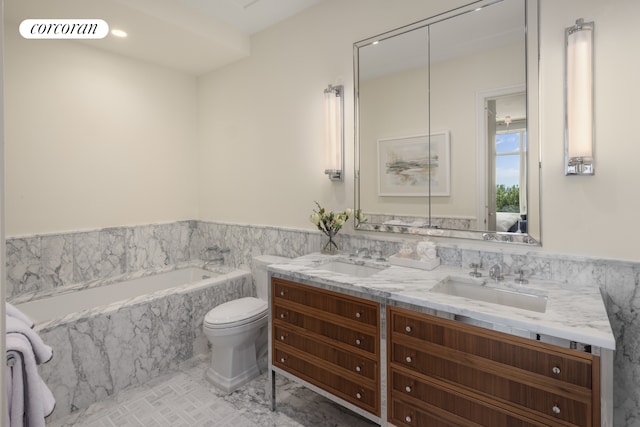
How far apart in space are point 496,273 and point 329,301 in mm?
891

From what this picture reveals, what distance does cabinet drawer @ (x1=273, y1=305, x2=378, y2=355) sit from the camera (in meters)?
1.74

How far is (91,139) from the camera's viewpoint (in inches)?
120

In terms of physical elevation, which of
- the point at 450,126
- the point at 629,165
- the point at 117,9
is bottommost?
the point at 629,165

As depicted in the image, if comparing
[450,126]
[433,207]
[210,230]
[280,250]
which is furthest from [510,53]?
[210,230]

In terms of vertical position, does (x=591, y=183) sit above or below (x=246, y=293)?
above

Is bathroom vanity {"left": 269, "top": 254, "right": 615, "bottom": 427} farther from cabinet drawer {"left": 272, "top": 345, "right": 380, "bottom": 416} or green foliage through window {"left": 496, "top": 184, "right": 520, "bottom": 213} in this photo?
green foliage through window {"left": 496, "top": 184, "right": 520, "bottom": 213}

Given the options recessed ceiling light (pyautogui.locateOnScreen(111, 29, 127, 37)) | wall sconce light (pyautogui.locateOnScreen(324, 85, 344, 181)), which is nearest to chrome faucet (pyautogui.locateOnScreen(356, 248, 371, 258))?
wall sconce light (pyautogui.locateOnScreen(324, 85, 344, 181))

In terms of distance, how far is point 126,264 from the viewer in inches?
128

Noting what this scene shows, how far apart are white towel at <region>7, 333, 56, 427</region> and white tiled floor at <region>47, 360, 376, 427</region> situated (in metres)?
1.17

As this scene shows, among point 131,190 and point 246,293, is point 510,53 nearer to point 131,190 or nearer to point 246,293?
point 246,293

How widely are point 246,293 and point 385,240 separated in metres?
1.52

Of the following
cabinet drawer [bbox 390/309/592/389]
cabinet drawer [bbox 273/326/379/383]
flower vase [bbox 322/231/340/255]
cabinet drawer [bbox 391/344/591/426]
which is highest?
flower vase [bbox 322/231/340/255]

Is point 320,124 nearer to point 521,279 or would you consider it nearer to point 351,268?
point 351,268

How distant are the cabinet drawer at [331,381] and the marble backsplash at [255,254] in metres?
0.87
